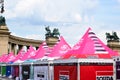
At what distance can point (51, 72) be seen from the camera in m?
27.6

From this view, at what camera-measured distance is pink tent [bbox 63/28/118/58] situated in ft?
75.0

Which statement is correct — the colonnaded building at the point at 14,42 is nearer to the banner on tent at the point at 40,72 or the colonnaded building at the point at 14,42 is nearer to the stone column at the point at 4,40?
the stone column at the point at 4,40

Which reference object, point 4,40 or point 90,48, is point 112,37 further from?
point 90,48

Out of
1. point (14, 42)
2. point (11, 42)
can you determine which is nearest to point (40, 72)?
point (11, 42)

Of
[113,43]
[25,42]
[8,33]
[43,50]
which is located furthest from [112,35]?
[43,50]

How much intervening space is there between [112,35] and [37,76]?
99.0 m

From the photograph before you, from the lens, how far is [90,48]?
909 inches

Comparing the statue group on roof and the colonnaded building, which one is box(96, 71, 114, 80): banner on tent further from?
the statue group on roof

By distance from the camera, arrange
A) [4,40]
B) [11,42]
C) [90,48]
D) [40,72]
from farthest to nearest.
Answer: [11,42] < [4,40] < [40,72] < [90,48]

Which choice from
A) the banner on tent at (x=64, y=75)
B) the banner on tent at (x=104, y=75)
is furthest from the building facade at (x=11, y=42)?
the banner on tent at (x=104, y=75)

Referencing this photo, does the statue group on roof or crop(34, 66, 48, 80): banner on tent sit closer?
crop(34, 66, 48, 80): banner on tent

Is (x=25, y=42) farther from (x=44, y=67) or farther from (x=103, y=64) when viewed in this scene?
(x=103, y=64)

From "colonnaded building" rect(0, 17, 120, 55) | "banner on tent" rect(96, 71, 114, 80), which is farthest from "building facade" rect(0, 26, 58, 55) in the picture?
"banner on tent" rect(96, 71, 114, 80)

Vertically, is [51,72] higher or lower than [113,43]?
lower
